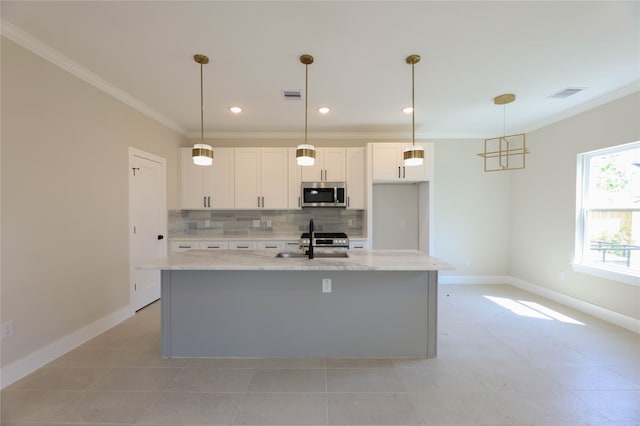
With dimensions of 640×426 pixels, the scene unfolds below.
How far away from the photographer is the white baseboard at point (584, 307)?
3.03 m

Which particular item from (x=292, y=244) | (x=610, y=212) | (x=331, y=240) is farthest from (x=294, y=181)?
(x=610, y=212)

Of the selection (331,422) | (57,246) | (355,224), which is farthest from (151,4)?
(355,224)

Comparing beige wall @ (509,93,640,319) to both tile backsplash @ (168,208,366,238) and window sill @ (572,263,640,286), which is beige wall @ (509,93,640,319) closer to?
window sill @ (572,263,640,286)

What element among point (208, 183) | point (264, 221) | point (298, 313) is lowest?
point (298, 313)

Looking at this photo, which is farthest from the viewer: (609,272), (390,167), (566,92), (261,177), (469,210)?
(469,210)

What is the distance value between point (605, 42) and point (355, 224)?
3486mm

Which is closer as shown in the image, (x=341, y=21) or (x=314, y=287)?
(x=341, y=21)

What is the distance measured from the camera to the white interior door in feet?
11.2

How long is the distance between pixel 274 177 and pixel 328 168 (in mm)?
908

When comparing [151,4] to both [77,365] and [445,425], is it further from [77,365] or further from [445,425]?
[445,425]

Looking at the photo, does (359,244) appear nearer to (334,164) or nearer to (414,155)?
(334,164)

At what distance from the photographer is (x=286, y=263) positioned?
2242mm

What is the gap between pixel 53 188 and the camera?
2377mm

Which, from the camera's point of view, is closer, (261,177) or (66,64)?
(66,64)
